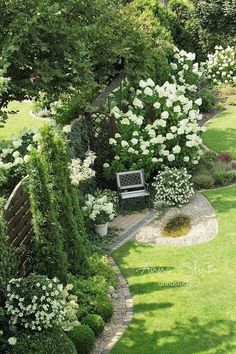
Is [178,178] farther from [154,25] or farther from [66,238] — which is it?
[154,25]

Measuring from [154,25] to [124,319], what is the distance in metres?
14.0

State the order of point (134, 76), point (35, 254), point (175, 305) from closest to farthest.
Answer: point (35, 254), point (175, 305), point (134, 76)

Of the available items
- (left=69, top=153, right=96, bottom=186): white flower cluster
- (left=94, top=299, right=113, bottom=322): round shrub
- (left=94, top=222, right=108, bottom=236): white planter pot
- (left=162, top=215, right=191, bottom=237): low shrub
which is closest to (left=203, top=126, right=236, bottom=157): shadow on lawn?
(left=162, top=215, right=191, bottom=237): low shrub

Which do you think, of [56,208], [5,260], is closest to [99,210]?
[56,208]

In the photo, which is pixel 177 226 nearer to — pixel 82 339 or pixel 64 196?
pixel 64 196

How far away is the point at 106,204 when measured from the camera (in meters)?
13.2

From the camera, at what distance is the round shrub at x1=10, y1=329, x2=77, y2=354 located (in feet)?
25.2

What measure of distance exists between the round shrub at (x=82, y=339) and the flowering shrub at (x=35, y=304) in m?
0.59

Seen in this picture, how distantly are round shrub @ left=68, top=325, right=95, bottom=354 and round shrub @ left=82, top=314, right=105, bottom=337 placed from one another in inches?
12.7

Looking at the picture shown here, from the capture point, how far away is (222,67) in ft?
88.4

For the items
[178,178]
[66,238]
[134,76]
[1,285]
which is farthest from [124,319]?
[134,76]

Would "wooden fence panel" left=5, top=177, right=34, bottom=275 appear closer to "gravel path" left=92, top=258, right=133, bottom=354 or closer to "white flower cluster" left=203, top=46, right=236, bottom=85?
"gravel path" left=92, top=258, right=133, bottom=354

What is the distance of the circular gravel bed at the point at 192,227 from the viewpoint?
1266cm

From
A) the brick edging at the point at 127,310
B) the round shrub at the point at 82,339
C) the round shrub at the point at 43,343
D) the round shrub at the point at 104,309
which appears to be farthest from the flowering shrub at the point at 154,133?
the round shrub at the point at 43,343
